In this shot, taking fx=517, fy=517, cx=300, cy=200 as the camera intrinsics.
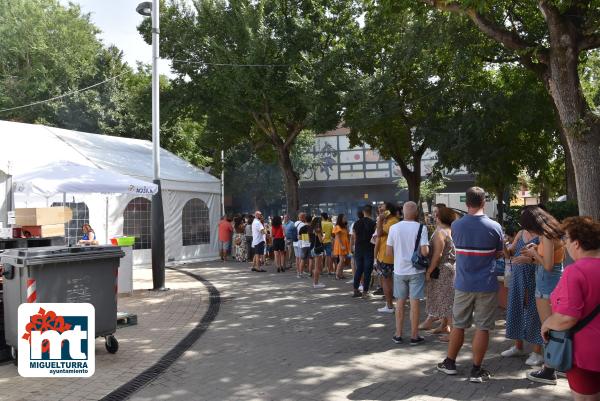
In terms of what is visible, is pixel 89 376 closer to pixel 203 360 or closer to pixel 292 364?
pixel 203 360

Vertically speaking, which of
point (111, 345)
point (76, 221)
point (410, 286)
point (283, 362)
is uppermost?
point (76, 221)

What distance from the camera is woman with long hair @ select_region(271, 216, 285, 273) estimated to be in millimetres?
14531

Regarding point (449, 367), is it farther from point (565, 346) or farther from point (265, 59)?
point (265, 59)

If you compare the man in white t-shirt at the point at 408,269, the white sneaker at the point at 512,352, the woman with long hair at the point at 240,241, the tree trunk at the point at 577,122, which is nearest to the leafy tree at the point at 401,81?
the woman with long hair at the point at 240,241

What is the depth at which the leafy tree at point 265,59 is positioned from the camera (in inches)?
672

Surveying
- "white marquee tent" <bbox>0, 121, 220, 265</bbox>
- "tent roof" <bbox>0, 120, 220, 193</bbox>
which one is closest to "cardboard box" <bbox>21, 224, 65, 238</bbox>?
"tent roof" <bbox>0, 120, 220, 193</bbox>

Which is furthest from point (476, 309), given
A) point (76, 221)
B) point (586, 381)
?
point (76, 221)

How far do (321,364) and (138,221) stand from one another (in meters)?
12.2

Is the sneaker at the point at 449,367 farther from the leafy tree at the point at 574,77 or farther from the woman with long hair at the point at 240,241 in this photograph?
the woman with long hair at the point at 240,241

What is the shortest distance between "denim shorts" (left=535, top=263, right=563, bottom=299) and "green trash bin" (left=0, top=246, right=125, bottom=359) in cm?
470

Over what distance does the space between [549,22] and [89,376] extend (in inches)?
321

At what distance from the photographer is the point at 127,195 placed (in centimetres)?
1611

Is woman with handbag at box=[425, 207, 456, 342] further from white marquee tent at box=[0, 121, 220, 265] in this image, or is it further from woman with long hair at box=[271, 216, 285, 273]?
white marquee tent at box=[0, 121, 220, 265]

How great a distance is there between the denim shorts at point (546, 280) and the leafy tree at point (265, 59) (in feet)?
40.8
